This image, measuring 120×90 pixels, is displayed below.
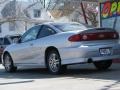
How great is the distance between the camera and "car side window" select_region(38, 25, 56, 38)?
13137mm

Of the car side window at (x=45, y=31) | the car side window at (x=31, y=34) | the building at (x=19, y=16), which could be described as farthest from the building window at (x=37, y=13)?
the car side window at (x=45, y=31)

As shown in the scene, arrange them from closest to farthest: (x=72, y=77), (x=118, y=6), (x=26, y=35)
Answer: (x=72, y=77), (x=26, y=35), (x=118, y=6)

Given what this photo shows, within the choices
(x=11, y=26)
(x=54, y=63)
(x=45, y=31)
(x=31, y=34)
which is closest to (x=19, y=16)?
(x=11, y=26)

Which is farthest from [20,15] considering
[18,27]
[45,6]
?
[45,6]

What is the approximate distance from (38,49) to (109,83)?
3.53 meters

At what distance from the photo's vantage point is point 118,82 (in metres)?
10.5

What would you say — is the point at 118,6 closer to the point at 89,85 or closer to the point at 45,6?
the point at 89,85

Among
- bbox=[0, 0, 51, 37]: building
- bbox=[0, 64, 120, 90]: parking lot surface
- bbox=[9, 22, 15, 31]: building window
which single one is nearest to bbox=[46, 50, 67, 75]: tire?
bbox=[0, 64, 120, 90]: parking lot surface

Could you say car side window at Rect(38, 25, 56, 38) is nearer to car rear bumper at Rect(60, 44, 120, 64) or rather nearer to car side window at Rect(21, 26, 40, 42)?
car side window at Rect(21, 26, 40, 42)

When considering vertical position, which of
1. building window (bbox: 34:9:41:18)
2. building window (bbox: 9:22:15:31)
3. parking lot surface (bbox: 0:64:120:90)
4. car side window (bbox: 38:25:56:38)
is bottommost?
parking lot surface (bbox: 0:64:120:90)

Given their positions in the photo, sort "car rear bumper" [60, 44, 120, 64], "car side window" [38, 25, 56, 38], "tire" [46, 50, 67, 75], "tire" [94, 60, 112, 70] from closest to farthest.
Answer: "car rear bumper" [60, 44, 120, 64]
"tire" [46, 50, 67, 75]
"car side window" [38, 25, 56, 38]
"tire" [94, 60, 112, 70]

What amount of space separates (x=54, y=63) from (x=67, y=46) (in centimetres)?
77

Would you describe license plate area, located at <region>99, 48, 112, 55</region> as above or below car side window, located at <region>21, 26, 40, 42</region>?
below

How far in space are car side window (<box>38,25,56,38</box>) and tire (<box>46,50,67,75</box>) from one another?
0.58 metres
